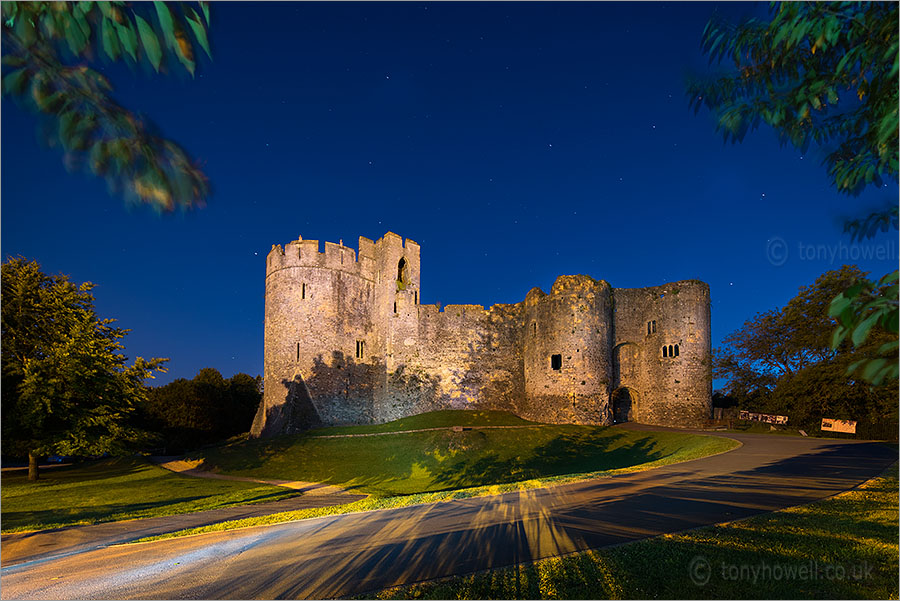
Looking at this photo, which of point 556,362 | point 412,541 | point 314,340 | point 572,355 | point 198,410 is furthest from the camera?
point 198,410

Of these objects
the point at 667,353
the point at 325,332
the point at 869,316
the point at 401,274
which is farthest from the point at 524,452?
the point at 869,316

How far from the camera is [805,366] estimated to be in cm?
2725

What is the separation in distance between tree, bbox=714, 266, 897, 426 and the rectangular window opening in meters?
10.7

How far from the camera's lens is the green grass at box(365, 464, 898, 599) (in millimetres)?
4523

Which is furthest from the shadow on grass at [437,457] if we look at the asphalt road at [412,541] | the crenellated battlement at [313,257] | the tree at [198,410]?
the tree at [198,410]

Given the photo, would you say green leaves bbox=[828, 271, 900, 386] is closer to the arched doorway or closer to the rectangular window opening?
the rectangular window opening

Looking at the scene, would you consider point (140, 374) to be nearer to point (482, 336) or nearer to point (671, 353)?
point (482, 336)

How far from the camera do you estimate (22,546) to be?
10438 millimetres

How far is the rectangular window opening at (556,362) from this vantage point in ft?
114

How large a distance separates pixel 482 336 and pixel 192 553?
32.7 metres

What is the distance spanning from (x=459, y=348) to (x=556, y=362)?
842 centimetres

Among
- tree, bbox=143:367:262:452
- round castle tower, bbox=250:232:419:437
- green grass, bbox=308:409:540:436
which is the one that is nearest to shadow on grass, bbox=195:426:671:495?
green grass, bbox=308:409:540:436

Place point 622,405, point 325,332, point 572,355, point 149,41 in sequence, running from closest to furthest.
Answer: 1. point 149,41
2. point 572,355
3. point 325,332
4. point 622,405

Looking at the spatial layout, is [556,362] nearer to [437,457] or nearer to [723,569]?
[437,457]
